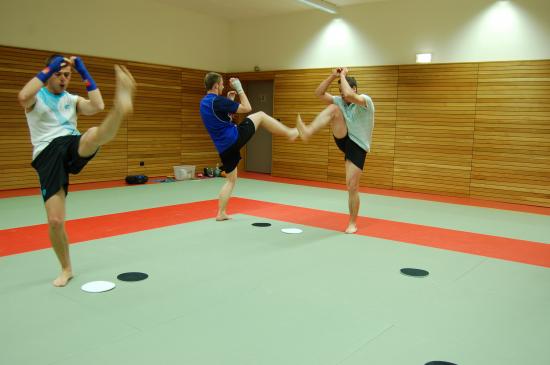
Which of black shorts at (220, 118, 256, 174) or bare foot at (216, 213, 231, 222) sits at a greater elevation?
black shorts at (220, 118, 256, 174)

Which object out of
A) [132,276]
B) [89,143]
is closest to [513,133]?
[132,276]

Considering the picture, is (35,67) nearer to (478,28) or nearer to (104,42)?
(104,42)

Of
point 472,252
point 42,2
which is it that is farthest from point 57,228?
point 42,2

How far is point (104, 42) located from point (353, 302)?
6.85 meters

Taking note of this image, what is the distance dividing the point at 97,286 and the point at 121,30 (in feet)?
20.7

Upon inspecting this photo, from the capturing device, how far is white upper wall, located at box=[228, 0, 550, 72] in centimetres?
643

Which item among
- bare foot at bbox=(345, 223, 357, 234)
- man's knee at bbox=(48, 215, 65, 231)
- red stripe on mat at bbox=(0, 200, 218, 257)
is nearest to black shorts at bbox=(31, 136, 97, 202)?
man's knee at bbox=(48, 215, 65, 231)

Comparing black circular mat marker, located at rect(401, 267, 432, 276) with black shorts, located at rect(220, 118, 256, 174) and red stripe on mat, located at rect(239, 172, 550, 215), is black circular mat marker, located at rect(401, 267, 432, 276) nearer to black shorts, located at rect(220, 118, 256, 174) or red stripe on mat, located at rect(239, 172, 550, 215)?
black shorts, located at rect(220, 118, 256, 174)

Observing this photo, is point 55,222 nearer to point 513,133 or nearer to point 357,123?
point 357,123

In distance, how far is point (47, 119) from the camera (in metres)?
2.77

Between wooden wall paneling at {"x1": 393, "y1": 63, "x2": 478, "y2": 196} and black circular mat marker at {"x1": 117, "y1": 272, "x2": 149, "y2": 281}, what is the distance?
220 inches

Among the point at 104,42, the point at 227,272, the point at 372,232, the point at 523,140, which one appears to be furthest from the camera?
the point at 104,42

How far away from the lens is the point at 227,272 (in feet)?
10.4

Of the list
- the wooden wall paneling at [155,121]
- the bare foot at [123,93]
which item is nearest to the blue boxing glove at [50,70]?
the bare foot at [123,93]
